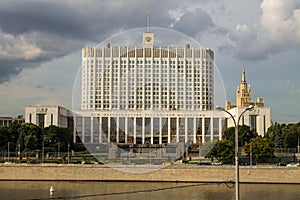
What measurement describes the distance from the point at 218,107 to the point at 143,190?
20.3 metres

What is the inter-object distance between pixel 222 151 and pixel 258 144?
4616 millimetres

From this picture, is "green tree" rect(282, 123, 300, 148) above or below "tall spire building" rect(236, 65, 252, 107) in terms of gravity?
below

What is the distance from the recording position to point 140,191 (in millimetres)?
32594

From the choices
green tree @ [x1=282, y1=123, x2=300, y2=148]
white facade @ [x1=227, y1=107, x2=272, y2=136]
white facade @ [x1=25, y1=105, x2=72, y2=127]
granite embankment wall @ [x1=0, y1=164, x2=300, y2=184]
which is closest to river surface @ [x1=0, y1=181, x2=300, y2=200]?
granite embankment wall @ [x1=0, y1=164, x2=300, y2=184]

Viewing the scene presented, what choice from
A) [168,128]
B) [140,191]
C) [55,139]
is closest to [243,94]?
[168,128]

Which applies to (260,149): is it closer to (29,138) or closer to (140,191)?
(140,191)

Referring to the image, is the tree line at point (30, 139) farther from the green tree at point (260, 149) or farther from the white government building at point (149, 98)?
the green tree at point (260, 149)

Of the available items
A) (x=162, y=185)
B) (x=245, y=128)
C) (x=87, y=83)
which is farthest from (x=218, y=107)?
(x=245, y=128)

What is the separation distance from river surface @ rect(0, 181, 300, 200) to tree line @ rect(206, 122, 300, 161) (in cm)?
693

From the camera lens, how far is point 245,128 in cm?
6388

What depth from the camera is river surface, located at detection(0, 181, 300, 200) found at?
98.4 feet

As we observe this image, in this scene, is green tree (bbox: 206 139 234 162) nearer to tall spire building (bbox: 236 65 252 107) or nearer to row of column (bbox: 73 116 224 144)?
row of column (bbox: 73 116 224 144)

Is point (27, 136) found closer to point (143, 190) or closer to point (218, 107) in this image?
point (143, 190)

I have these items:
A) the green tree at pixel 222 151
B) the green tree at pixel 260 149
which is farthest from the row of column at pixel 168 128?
the green tree at pixel 260 149
